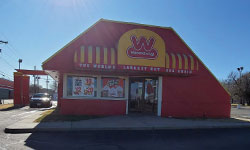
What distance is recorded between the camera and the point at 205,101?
14.2 metres

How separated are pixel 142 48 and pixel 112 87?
10.9 ft

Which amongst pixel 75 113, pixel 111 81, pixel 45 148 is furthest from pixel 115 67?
pixel 45 148

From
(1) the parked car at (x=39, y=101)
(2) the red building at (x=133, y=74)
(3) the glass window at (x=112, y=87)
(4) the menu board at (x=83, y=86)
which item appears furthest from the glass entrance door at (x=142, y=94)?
(1) the parked car at (x=39, y=101)

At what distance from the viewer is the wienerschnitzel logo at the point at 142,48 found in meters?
12.3

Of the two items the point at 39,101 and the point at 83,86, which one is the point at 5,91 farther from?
the point at 83,86

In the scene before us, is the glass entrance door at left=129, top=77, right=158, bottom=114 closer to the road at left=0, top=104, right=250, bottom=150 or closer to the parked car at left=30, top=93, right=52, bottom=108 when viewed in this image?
the road at left=0, top=104, right=250, bottom=150

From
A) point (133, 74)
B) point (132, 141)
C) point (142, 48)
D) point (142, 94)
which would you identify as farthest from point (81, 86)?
point (132, 141)

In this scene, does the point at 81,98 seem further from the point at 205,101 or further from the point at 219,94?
the point at 219,94

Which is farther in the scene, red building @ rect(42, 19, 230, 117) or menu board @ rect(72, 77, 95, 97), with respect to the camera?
menu board @ rect(72, 77, 95, 97)

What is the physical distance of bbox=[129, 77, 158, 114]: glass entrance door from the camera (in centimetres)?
1421

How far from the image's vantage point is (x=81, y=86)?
12812mm

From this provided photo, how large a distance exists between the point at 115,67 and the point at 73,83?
3134 millimetres

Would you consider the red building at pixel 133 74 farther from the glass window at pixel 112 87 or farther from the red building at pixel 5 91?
the red building at pixel 5 91

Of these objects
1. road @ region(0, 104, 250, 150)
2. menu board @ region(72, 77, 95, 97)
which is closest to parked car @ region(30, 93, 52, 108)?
menu board @ region(72, 77, 95, 97)
